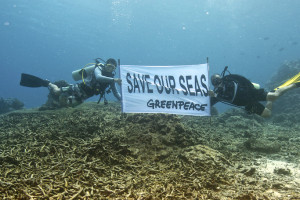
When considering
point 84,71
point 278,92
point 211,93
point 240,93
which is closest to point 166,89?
point 211,93

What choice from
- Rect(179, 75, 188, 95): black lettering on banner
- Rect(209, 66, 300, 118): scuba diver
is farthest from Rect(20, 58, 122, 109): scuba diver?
Rect(209, 66, 300, 118): scuba diver

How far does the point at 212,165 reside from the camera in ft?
14.1

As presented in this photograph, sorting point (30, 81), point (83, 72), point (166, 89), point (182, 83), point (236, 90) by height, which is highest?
point (83, 72)

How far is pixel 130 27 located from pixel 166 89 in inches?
4885

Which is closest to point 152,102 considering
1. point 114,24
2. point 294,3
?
point 294,3

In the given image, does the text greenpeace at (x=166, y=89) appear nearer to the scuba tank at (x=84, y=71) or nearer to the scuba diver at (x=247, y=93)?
the scuba diver at (x=247, y=93)

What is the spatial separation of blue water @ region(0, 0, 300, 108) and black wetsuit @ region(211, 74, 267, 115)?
137 feet

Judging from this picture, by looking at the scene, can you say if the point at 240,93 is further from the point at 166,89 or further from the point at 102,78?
the point at 102,78

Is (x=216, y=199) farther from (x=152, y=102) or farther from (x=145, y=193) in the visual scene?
(x=152, y=102)

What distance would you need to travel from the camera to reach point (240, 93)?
21.1 ft

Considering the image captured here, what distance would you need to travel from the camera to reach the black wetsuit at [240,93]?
6.42m

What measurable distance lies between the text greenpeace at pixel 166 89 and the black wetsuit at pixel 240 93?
2.14ft

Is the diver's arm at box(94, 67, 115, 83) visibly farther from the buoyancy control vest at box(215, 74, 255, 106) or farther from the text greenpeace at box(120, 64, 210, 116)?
the buoyancy control vest at box(215, 74, 255, 106)

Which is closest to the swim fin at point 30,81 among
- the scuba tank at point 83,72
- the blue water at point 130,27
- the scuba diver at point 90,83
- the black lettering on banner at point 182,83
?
the scuba diver at point 90,83
